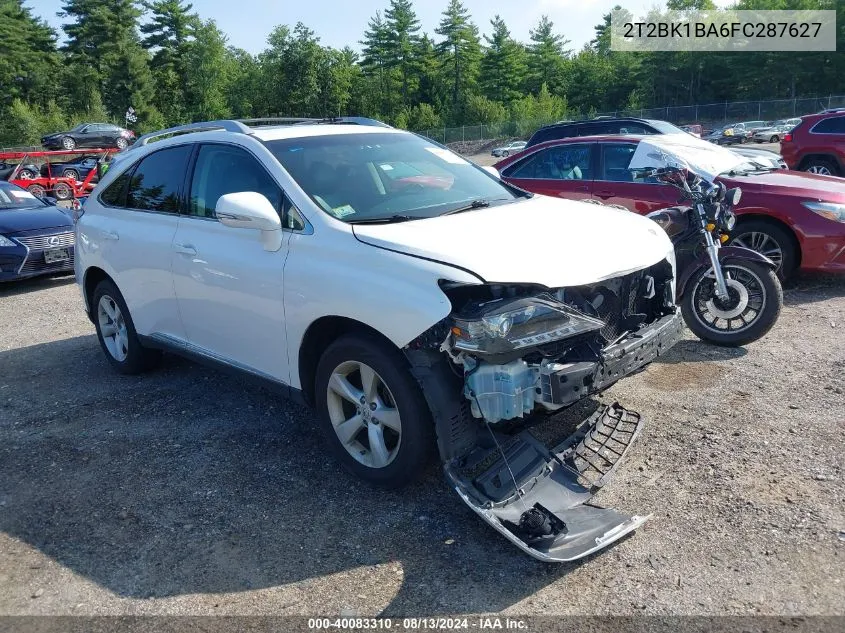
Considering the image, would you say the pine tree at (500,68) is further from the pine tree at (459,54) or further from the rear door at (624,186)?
the rear door at (624,186)

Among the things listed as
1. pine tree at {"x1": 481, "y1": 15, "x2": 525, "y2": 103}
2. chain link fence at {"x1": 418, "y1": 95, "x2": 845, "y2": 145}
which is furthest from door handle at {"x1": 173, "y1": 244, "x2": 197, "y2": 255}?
pine tree at {"x1": 481, "y1": 15, "x2": 525, "y2": 103}

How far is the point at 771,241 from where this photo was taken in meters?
7.14

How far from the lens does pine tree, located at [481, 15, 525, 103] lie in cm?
7475

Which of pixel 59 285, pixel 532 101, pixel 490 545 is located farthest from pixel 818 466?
pixel 532 101

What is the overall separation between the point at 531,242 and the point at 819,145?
13.3 metres

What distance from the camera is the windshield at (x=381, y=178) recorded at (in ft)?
12.9

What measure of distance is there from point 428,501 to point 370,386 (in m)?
0.68

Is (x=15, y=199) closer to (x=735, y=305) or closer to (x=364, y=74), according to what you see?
(x=735, y=305)

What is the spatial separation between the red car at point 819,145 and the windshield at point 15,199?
14134 mm

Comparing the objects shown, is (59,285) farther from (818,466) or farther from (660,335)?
(818,466)

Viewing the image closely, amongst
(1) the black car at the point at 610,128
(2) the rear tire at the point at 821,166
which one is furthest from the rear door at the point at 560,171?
(2) the rear tire at the point at 821,166

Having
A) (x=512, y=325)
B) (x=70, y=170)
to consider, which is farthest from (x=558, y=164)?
A: (x=70, y=170)

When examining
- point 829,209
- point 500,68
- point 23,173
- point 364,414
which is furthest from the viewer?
point 500,68

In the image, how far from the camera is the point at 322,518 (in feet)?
11.6
